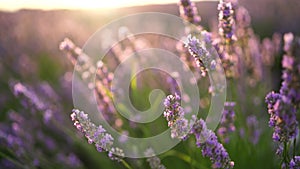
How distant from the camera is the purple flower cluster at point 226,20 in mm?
1808

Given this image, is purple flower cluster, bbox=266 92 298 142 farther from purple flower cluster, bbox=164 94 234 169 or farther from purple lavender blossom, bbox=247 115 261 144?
purple lavender blossom, bbox=247 115 261 144

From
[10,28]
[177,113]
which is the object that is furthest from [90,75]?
[10,28]

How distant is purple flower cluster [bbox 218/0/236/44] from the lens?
1.81m

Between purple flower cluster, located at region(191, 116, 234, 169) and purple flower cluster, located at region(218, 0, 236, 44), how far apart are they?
57 centimetres

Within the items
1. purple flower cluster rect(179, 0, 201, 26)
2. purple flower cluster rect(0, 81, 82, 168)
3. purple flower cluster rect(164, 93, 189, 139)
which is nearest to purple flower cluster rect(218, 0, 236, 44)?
purple flower cluster rect(179, 0, 201, 26)

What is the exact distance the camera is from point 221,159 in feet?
4.84

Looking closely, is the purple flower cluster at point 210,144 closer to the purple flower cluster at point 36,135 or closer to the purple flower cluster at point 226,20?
the purple flower cluster at point 226,20

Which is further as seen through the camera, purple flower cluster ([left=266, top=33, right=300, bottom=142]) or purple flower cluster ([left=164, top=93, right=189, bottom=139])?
purple flower cluster ([left=164, top=93, right=189, bottom=139])

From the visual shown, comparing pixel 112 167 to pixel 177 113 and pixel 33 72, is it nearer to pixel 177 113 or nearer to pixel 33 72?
pixel 177 113

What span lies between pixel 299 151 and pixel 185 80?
815 millimetres

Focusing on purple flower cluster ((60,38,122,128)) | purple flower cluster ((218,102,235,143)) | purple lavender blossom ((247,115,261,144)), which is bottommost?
purple flower cluster ((218,102,235,143))

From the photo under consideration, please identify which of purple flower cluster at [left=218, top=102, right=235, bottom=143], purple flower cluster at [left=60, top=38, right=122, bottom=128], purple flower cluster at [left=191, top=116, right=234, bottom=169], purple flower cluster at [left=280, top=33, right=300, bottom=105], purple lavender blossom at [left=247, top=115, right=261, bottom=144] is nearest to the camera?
purple flower cluster at [left=280, top=33, right=300, bottom=105]

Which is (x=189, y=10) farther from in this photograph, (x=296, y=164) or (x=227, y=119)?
(x=296, y=164)

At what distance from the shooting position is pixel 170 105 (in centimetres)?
149
